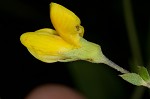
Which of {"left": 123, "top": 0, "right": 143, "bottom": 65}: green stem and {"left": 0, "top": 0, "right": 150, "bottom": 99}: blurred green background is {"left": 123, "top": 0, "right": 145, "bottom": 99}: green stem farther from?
{"left": 0, "top": 0, "right": 150, "bottom": 99}: blurred green background

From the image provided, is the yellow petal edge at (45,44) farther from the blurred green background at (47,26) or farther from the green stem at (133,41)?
the blurred green background at (47,26)

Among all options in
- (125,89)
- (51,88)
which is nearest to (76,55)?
(51,88)

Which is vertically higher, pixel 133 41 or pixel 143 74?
pixel 143 74

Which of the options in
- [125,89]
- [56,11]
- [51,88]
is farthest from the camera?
[125,89]

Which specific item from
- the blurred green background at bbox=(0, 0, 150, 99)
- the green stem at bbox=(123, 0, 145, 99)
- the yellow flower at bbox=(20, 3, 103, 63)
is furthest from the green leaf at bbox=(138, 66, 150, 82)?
the blurred green background at bbox=(0, 0, 150, 99)

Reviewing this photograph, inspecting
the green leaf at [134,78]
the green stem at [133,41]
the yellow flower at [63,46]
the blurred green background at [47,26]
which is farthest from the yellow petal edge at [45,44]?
the blurred green background at [47,26]

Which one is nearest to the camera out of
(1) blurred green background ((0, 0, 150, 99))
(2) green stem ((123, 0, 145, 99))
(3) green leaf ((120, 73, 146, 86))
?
(3) green leaf ((120, 73, 146, 86))

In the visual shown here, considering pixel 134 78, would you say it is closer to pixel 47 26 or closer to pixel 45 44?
pixel 45 44

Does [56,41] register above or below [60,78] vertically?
above

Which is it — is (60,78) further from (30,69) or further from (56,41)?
(56,41)

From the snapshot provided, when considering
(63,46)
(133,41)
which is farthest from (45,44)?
(133,41)

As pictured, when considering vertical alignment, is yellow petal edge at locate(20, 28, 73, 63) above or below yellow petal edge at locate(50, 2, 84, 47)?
below
